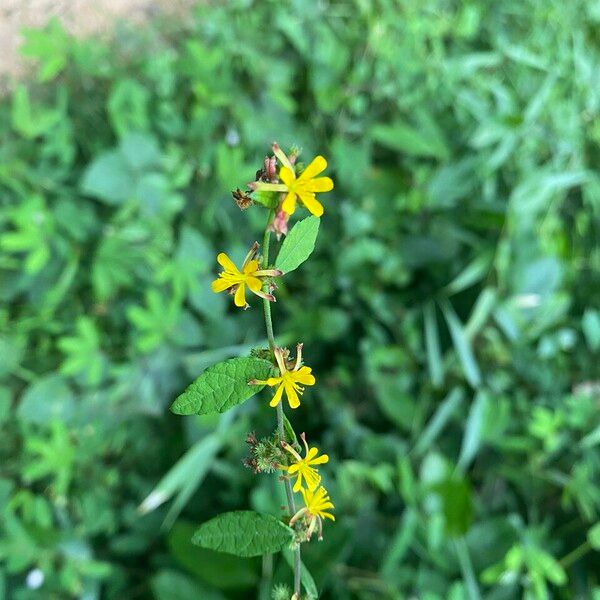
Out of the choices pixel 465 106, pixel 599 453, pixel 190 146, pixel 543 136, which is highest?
pixel 190 146

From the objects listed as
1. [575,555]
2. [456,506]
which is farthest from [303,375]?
[575,555]

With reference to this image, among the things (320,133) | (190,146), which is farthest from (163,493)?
(320,133)

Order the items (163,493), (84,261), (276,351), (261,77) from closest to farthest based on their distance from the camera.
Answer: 1. (276,351)
2. (163,493)
3. (84,261)
4. (261,77)

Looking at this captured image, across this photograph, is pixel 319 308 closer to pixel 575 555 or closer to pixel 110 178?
pixel 110 178

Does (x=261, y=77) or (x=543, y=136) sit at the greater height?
(x=261, y=77)

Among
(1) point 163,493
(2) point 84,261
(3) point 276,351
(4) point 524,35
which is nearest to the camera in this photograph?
(3) point 276,351

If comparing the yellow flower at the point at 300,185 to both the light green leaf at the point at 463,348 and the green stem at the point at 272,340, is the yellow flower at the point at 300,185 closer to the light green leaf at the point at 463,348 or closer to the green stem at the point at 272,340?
the green stem at the point at 272,340

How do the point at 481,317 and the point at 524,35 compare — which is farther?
the point at 524,35

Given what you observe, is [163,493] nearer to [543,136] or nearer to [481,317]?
[481,317]
